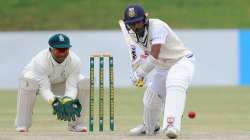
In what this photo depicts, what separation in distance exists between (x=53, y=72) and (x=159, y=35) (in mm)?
1622

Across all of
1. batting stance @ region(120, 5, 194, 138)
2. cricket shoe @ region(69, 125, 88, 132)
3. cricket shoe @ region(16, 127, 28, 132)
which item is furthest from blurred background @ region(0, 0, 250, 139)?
batting stance @ region(120, 5, 194, 138)

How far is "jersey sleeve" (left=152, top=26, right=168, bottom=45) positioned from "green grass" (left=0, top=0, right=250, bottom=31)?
13584 mm

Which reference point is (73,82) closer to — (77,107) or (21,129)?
(77,107)

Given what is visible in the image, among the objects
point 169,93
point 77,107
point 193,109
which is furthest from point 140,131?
point 193,109

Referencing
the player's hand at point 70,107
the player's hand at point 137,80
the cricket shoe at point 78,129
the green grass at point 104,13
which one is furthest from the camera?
the green grass at point 104,13

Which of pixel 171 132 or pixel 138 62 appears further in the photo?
pixel 138 62

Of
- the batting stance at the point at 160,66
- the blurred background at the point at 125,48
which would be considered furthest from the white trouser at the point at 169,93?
the blurred background at the point at 125,48

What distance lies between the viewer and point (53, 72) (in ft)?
33.7

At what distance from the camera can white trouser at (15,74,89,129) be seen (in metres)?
10.4

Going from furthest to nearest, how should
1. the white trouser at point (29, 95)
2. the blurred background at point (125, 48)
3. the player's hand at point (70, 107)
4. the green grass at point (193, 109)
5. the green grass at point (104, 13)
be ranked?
the green grass at point (104, 13), the blurred background at point (125, 48), the green grass at point (193, 109), the white trouser at point (29, 95), the player's hand at point (70, 107)

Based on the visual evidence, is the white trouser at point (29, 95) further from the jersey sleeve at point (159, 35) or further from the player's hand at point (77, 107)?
the jersey sleeve at point (159, 35)

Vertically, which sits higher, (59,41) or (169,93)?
(59,41)

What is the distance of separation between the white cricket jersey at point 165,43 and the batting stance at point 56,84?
0.97 m

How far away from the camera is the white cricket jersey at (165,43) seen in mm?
9258
